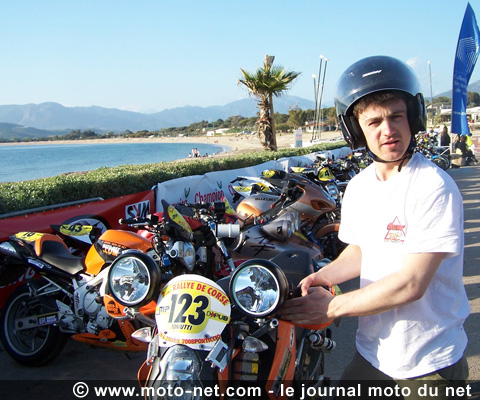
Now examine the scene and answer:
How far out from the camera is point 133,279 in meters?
2.13

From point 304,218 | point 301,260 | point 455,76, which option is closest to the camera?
point 301,260

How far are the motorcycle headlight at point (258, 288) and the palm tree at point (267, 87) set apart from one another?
17.3 metres

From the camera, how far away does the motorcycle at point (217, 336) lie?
5.37 ft

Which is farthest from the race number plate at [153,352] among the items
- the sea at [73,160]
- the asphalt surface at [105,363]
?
the sea at [73,160]

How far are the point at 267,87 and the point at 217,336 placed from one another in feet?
57.3

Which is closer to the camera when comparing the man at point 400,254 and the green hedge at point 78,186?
the man at point 400,254

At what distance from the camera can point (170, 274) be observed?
3338mm

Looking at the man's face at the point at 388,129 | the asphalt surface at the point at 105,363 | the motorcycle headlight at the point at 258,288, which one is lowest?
the asphalt surface at the point at 105,363

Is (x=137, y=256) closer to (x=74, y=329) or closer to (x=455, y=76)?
(x=74, y=329)

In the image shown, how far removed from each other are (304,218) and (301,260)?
3.69 meters

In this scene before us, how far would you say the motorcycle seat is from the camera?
151 inches

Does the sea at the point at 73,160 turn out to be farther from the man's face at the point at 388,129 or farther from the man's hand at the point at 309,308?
the man's face at the point at 388,129

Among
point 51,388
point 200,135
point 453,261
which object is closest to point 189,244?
point 51,388

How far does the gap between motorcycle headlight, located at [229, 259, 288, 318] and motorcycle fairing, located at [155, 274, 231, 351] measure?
5.0 inches
